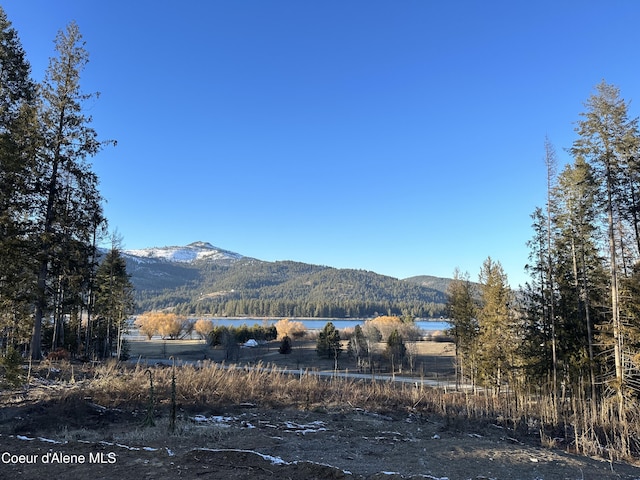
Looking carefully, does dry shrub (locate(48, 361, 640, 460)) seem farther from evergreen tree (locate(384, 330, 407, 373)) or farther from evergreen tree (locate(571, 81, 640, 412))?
evergreen tree (locate(384, 330, 407, 373))

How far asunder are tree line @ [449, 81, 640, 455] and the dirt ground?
25.1ft

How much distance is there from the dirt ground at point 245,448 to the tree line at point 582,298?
765 centimetres

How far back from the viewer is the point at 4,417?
8.74m

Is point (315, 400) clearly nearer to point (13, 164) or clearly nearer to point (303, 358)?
point (13, 164)

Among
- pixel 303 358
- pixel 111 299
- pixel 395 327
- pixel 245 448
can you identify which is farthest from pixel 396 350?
pixel 245 448

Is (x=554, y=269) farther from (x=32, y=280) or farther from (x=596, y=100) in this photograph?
(x=32, y=280)

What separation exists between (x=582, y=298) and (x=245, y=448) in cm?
2126

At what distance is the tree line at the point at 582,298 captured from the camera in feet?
57.5

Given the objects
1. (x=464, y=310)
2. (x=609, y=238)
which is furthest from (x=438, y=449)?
(x=464, y=310)

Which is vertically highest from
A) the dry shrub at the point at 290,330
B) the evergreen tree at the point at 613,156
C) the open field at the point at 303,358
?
the evergreen tree at the point at 613,156

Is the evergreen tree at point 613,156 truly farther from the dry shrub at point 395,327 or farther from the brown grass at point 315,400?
the dry shrub at point 395,327

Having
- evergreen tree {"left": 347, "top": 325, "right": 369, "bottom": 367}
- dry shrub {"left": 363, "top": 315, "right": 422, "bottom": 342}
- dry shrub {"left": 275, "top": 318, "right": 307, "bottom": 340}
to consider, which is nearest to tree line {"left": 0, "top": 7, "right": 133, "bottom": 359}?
evergreen tree {"left": 347, "top": 325, "right": 369, "bottom": 367}

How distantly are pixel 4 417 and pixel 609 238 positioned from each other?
21.2 metres

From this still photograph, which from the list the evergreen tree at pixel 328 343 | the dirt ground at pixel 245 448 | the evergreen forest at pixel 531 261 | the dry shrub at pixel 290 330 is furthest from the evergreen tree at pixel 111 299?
the dry shrub at pixel 290 330
